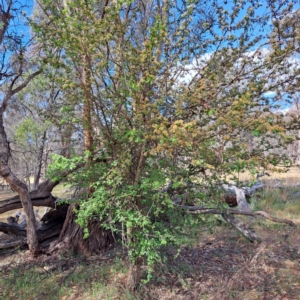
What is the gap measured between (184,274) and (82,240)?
204cm

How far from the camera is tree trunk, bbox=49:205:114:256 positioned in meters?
4.97

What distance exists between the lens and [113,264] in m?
4.43

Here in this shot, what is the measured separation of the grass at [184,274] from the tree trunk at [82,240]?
191 mm

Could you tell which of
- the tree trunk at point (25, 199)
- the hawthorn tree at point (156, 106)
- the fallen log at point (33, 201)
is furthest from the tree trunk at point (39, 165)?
the hawthorn tree at point (156, 106)

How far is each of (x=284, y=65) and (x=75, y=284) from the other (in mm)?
3905

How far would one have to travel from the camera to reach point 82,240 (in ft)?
16.4

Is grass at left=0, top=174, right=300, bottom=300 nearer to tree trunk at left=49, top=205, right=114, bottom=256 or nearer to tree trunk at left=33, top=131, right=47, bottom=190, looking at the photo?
tree trunk at left=49, top=205, right=114, bottom=256

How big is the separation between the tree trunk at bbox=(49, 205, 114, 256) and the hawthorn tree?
1.77 meters

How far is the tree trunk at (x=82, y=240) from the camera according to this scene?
497 cm

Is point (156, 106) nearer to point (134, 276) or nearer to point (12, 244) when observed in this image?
point (134, 276)

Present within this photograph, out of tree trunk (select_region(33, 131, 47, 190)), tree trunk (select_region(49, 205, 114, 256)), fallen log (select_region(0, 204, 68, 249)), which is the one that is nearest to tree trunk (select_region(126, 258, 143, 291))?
tree trunk (select_region(49, 205, 114, 256))

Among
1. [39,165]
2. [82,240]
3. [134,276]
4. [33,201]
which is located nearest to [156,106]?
[134,276]

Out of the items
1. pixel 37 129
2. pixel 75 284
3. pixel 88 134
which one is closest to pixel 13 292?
pixel 75 284

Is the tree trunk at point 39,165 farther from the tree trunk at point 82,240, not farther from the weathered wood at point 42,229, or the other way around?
the tree trunk at point 82,240
